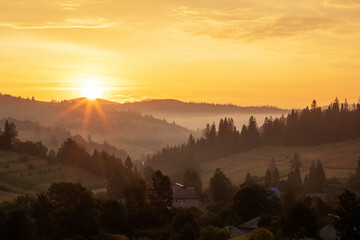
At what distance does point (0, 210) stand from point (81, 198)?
13.7 metres

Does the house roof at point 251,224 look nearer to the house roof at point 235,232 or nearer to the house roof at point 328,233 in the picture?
the house roof at point 235,232

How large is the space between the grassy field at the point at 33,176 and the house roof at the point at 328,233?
82671mm

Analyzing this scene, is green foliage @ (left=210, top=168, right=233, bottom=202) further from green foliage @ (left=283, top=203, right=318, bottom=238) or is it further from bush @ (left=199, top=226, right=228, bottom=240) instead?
bush @ (left=199, top=226, right=228, bottom=240)

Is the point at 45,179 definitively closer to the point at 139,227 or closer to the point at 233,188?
the point at 233,188

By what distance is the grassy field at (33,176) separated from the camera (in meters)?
154

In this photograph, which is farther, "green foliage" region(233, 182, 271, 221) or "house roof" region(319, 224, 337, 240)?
"green foliage" region(233, 182, 271, 221)

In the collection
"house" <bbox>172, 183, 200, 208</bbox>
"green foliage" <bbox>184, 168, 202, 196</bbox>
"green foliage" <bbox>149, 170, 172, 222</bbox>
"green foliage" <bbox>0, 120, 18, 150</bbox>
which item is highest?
"green foliage" <bbox>0, 120, 18, 150</bbox>

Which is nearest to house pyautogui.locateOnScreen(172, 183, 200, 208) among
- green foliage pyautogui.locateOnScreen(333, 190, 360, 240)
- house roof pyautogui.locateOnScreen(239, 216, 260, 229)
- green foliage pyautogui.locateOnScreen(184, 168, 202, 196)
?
green foliage pyautogui.locateOnScreen(184, 168, 202, 196)

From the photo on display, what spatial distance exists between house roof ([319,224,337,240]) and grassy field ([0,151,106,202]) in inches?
3255

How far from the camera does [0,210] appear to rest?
8294cm

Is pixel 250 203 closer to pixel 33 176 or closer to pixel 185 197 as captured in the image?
pixel 185 197

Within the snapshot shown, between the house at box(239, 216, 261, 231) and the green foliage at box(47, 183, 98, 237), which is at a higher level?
the green foliage at box(47, 183, 98, 237)

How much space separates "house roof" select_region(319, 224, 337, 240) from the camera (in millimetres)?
85750

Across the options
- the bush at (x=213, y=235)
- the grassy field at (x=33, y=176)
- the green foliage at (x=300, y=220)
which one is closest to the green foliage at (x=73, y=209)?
the bush at (x=213, y=235)
